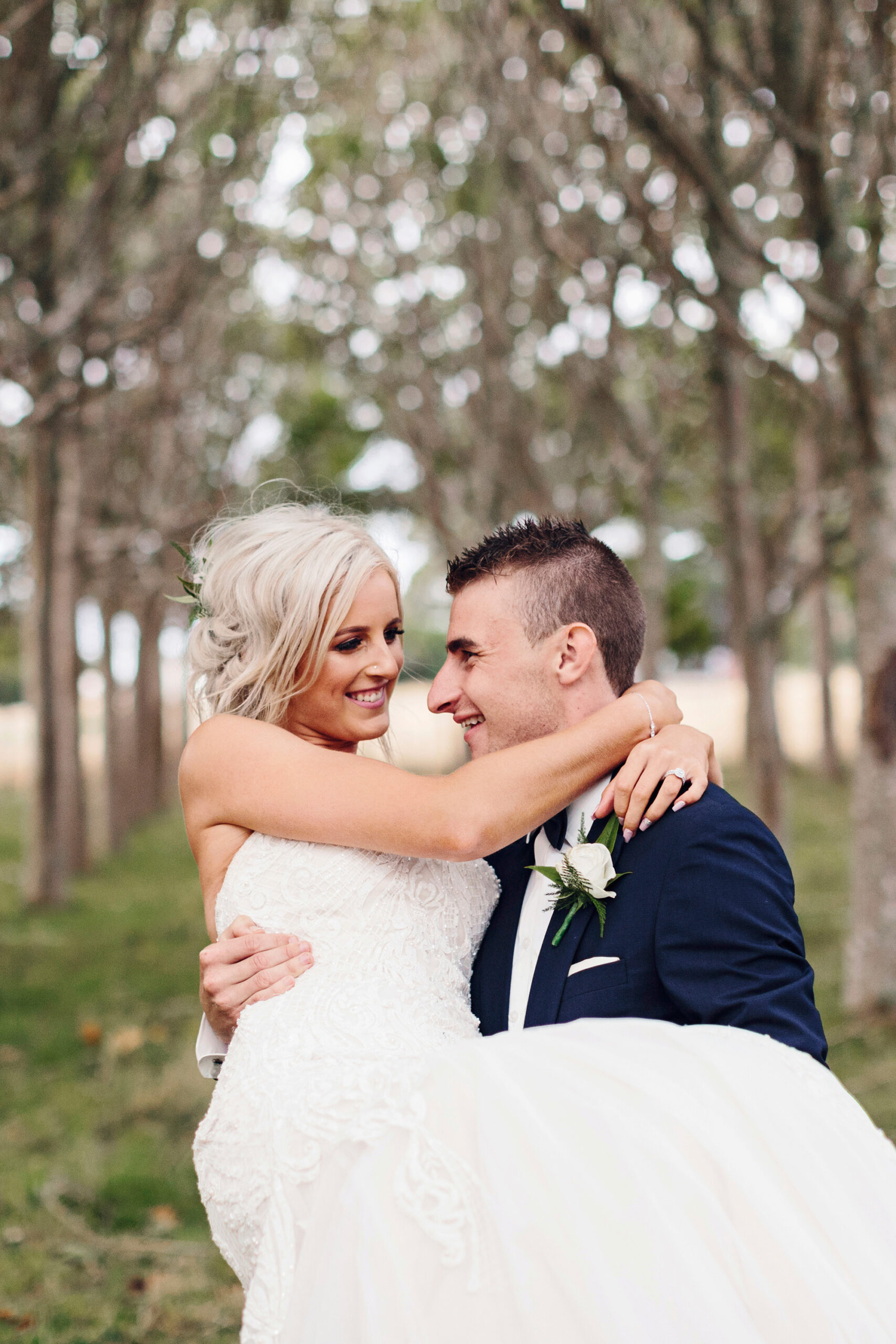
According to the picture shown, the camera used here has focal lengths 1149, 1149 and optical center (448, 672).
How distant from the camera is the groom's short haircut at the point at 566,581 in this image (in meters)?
2.89

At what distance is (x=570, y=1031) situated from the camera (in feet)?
7.29

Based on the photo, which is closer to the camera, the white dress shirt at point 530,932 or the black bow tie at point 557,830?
the white dress shirt at point 530,932

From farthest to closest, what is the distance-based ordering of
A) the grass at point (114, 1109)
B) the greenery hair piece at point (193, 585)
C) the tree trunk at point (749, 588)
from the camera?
1. the tree trunk at point (749, 588)
2. the grass at point (114, 1109)
3. the greenery hair piece at point (193, 585)

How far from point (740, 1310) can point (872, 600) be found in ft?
19.3

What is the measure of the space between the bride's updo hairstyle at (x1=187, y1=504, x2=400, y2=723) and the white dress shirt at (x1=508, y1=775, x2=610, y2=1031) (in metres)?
0.76

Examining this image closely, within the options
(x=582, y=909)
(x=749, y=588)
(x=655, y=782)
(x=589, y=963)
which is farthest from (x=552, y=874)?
(x=749, y=588)

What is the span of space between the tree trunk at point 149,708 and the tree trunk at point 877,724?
42.0ft

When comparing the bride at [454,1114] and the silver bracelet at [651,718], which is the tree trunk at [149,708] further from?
the silver bracelet at [651,718]

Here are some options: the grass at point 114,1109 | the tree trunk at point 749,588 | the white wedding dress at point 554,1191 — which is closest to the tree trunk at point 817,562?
the tree trunk at point 749,588

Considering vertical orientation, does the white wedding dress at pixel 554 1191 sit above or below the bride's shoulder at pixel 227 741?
below

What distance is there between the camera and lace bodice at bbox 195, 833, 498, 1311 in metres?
2.21

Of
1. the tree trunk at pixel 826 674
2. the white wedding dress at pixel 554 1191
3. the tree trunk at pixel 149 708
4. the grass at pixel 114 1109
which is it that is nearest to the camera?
the white wedding dress at pixel 554 1191

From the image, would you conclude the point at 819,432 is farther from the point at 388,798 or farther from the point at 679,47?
the point at 388,798

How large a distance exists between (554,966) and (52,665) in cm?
1049
